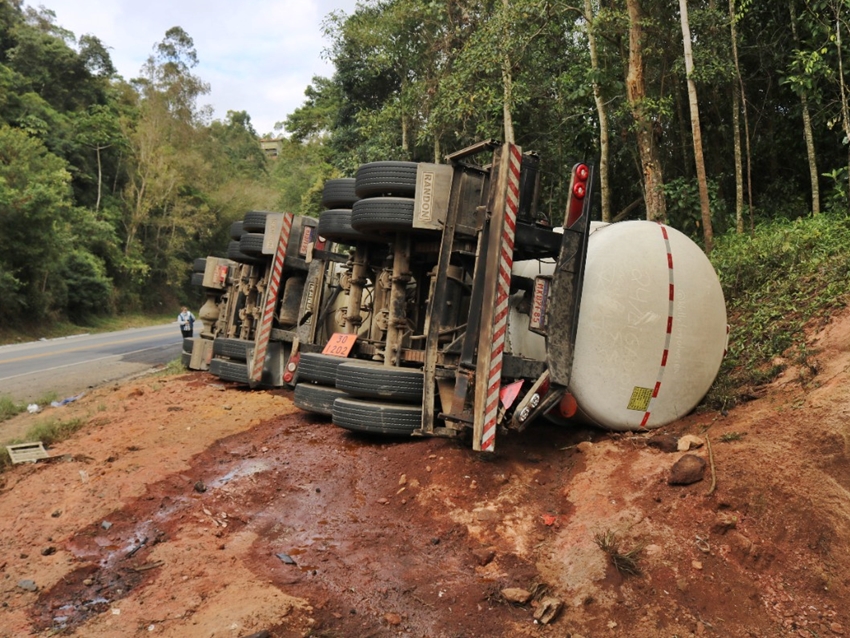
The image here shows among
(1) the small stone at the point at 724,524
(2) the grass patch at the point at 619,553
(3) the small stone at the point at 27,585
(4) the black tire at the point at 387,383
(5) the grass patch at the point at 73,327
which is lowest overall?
(5) the grass patch at the point at 73,327

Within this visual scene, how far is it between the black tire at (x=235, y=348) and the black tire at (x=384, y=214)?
4278 millimetres

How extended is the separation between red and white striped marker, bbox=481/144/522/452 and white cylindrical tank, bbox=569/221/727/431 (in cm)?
64

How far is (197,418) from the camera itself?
7645 millimetres

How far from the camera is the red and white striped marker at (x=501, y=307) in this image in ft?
15.8

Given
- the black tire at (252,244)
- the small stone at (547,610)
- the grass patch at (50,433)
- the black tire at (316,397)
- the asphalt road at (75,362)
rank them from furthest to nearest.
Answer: the asphalt road at (75,362), the black tire at (252,244), the grass patch at (50,433), the black tire at (316,397), the small stone at (547,610)

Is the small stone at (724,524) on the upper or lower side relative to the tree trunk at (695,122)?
lower

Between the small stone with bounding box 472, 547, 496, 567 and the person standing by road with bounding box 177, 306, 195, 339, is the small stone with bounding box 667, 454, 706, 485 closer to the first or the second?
the small stone with bounding box 472, 547, 496, 567

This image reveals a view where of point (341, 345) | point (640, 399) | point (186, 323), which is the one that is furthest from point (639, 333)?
point (186, 323)

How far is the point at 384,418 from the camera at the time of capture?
5863 millimetres

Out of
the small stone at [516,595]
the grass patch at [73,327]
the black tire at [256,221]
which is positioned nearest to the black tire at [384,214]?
the small stone at [516,595]

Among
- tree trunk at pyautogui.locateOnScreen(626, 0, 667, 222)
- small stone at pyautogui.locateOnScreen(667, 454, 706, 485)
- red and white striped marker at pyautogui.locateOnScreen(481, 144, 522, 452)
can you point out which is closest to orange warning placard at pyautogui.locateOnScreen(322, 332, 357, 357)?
red and white striped marker at pyautogui.locateOnScreen(481, 144, 522, 452)

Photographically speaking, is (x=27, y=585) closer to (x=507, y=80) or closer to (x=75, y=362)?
(x=507, y=80)

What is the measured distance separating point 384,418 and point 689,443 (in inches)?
97.1

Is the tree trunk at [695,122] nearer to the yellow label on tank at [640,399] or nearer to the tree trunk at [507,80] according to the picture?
the tree trunk at [507,80]
